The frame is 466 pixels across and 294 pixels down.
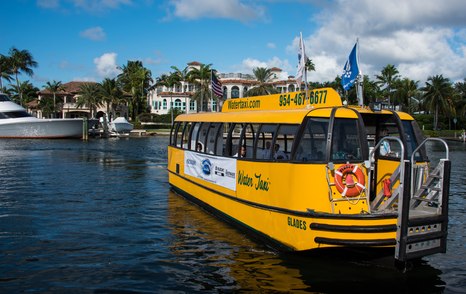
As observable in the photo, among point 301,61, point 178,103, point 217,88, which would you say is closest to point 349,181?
point 301,61

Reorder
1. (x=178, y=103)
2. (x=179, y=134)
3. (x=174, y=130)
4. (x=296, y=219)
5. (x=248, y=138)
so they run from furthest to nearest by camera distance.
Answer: (x=178, y=103)
(x=174, y=130)
(x=179, y=134)
(x=248, y=138)
(x=296, y=219)

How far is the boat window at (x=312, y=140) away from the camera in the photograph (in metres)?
8.87

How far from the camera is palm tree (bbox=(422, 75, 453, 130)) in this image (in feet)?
259

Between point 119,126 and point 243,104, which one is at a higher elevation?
point 243,104

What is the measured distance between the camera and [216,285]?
327 inches

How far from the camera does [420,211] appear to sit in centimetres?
838

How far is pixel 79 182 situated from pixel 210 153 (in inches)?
398

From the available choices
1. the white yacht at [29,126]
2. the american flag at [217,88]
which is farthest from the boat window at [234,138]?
the white yacht at [29,126]

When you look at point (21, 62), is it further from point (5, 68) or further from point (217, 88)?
point (217, 88)

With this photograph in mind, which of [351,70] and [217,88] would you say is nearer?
[351,70]

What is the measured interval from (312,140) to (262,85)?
7265 centimetres

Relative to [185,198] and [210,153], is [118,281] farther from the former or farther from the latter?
[185,198]

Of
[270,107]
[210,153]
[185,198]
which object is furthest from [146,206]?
[270,107]

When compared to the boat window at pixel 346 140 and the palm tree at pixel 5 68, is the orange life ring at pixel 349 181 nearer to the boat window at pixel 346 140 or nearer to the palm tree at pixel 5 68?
the boat window at pixel 346 140
